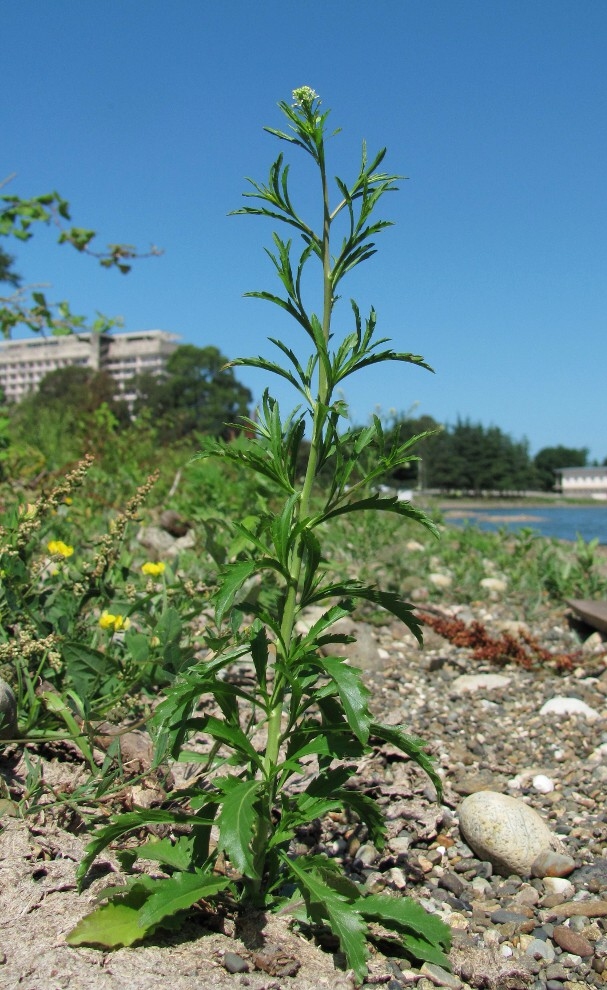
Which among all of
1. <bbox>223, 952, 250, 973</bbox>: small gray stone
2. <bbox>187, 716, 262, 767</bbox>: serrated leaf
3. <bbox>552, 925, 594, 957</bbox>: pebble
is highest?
<bbox>187, 716, 262, 767</bbox>: serrated leaf

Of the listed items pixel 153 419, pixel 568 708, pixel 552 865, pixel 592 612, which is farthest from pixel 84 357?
pixel 552 865

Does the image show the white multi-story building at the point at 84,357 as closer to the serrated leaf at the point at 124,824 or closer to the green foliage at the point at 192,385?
the green foliage at the point at 192,385

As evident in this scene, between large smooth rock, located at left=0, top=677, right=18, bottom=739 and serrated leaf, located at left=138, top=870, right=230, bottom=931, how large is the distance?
26.8 inches

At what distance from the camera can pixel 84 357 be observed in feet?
166

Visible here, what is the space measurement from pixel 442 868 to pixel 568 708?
1361 millimetres

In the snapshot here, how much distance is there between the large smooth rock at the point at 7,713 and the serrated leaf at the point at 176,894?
68 cm

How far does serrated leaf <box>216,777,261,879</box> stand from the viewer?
1.32 metres

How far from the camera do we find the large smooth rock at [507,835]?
2.14 metres

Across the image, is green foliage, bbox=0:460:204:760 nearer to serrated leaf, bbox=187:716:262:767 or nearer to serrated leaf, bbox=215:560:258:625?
serrated leaf, bbox=187:716:262:767

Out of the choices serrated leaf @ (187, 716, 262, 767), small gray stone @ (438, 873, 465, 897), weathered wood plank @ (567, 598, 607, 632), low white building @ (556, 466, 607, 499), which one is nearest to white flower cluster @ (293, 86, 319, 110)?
serrated leaf @ (187, 716, 262, 767)

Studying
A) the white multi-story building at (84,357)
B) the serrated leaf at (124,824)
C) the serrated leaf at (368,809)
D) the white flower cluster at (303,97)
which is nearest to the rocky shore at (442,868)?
the serrated leaf at (124,824)

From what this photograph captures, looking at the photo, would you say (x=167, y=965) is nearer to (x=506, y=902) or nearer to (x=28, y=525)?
(x=506, y=902)

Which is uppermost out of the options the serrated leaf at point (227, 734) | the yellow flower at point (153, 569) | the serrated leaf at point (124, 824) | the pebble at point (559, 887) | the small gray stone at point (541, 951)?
the yellow flower at point (153, 569)

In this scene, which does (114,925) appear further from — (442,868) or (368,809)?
(442,868)
